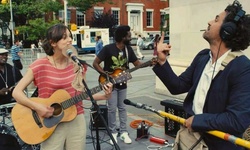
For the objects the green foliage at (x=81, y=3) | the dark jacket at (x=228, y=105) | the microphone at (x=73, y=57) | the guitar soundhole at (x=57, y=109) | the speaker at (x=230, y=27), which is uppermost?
the green foliage at (x=81, y=3)

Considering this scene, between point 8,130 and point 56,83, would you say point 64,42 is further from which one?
point 8,130

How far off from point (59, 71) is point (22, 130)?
2.41ft

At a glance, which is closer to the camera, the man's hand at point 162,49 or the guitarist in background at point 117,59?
the man's hand at point 162,49

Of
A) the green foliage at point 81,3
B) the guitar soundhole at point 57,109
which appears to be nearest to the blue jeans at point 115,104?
the guitar soundhole at point 57,109

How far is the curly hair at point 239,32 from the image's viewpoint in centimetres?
201

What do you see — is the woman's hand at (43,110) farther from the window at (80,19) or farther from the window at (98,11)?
the window at (80,19)

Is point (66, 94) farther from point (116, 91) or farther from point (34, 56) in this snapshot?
point (34, 56)

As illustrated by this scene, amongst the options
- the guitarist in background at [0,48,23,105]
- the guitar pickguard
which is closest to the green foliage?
the guitarist in background at [0,48,23,105]

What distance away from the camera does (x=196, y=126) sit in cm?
198

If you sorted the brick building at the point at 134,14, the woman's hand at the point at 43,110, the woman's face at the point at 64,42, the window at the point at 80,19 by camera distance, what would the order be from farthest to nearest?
the brick building at the point at 134,14, the window at the point at 80,19, the woman's face at the point at 64,42, the woman's hand at the point at 43,110

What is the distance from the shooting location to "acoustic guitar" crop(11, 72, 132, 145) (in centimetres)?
293

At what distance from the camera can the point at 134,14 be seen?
141ft

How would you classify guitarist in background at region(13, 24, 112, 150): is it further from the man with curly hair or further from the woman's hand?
the man with curly hair

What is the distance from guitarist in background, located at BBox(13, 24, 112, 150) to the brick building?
35.7 meters
